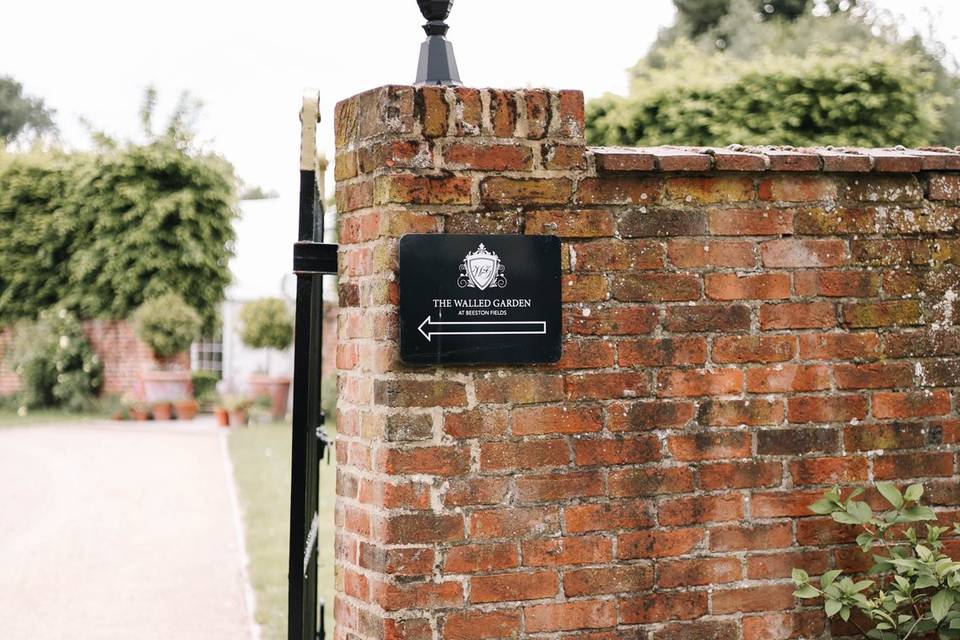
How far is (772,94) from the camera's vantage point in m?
11.4

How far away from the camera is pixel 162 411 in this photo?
18.1m

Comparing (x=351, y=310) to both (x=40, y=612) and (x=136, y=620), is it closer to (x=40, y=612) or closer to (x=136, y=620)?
(x=136, y=620)

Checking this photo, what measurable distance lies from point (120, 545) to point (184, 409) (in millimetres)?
10520

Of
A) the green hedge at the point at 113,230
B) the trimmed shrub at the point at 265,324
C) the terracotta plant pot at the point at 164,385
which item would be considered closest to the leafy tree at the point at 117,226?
the green hedge at the point at 113,230

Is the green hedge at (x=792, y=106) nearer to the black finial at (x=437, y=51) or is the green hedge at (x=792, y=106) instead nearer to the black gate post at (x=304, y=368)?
the black finial at (x=437, y=51)

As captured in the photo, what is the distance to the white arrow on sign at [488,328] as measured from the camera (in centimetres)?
269

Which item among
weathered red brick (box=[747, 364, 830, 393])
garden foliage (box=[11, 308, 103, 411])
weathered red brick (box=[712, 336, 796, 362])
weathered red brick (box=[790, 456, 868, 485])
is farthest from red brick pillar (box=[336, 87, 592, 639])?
garden foliage (box=[11, 308, 103, 411])

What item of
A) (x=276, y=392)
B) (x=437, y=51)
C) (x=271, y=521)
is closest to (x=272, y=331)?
(x=276, y=392)

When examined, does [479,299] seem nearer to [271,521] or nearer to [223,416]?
[271,521]

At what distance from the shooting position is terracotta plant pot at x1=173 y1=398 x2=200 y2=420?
1825cm

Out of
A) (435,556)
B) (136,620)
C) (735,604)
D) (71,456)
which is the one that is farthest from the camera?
(71,456)

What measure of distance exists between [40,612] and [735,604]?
496 cm

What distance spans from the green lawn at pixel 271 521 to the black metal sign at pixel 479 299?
3.33 metres

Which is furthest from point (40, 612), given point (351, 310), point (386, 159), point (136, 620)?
point (386, 159)
